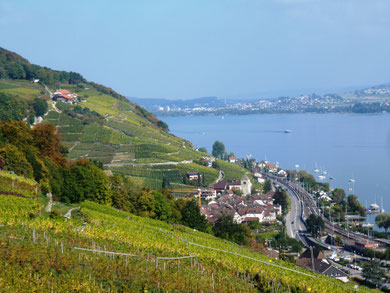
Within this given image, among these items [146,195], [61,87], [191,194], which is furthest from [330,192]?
[61,87]

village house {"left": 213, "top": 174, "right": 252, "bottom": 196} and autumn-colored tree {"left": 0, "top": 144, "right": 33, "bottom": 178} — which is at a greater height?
autumn-colored tree {"left": 0, "top": 144, "right": 33, "bottom": 178}

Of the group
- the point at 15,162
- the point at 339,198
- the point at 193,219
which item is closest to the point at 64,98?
the point at 339,198

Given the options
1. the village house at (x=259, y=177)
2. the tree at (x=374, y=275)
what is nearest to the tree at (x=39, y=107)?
the village house at (x=259, y=177)

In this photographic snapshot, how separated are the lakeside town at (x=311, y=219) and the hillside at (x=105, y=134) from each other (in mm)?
2432

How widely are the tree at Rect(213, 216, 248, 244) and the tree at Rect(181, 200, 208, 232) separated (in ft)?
2.12

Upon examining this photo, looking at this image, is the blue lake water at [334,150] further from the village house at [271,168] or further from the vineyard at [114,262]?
the vineyard at [114,262]

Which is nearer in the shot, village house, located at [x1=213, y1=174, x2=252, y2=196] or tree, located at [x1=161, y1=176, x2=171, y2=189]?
tree, located at [x1=161, y1=176, x2=171, y2=189]

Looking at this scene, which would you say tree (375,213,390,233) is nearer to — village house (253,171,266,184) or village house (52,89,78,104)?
village house (253,171,266,184)

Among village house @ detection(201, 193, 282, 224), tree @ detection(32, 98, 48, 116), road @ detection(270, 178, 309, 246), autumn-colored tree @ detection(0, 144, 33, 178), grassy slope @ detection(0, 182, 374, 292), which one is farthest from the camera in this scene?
tree @ detection(32, 98, 48, 116)

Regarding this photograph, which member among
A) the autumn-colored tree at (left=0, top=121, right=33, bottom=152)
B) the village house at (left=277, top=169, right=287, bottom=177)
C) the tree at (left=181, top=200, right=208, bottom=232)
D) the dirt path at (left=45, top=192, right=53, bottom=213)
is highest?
the autumn-colored tree at (left=0, top=121, right=33, bottom=152)

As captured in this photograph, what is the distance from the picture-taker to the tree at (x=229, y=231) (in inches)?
840

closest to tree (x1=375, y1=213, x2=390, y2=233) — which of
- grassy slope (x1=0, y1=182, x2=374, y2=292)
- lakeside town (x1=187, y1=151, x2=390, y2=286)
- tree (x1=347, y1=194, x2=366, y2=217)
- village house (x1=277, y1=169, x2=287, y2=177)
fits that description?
lakeside town (x1=187, y1=151, x2=390, y2=286)

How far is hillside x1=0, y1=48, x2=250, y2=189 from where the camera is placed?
37625 mm

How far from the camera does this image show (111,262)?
909 cm
